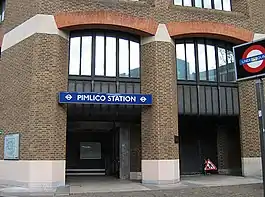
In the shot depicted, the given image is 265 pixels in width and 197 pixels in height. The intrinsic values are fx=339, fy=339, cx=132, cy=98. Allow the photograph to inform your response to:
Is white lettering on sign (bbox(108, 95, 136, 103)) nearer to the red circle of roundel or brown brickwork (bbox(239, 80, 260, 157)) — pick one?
brown brickwork (bbox(239, 80, 260, 157))

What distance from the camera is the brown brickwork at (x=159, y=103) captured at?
1549 centimetres

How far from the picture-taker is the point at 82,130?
21047 mm

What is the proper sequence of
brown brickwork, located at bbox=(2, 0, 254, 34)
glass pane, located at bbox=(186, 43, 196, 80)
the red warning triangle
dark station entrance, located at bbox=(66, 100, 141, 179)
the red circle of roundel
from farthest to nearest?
the red warning triangle < glass pane, located at bbox=(186, 43, 196, 80) < dark station entrance, located at bbox=(66, 100, 141, 179) < brown brickwork, located at bbox=(2, 0, 254, 34) < the red circle of roundel

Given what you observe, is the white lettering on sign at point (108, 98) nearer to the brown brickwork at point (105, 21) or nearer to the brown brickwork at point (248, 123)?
the brown brickwork at point (105, 21)

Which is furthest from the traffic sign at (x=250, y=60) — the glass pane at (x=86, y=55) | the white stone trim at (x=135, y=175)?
the white stone trim at (x=135, y=175)

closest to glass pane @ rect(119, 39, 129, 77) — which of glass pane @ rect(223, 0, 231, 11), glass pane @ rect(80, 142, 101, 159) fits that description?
glass pane @ rect(223, 0, 231, 11)

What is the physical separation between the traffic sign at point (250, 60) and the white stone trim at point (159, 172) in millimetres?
9519

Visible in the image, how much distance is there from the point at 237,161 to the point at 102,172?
8.61m

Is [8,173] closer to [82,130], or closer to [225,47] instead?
[82,130]

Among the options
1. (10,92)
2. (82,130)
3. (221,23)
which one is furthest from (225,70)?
(10,92)

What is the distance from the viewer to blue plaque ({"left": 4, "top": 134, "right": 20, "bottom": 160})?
1498cm

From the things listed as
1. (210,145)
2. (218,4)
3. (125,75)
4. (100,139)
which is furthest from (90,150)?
(218,4)

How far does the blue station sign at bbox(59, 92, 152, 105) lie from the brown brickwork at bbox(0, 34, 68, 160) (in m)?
0.59

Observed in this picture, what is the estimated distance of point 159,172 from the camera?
15172 millimetres
